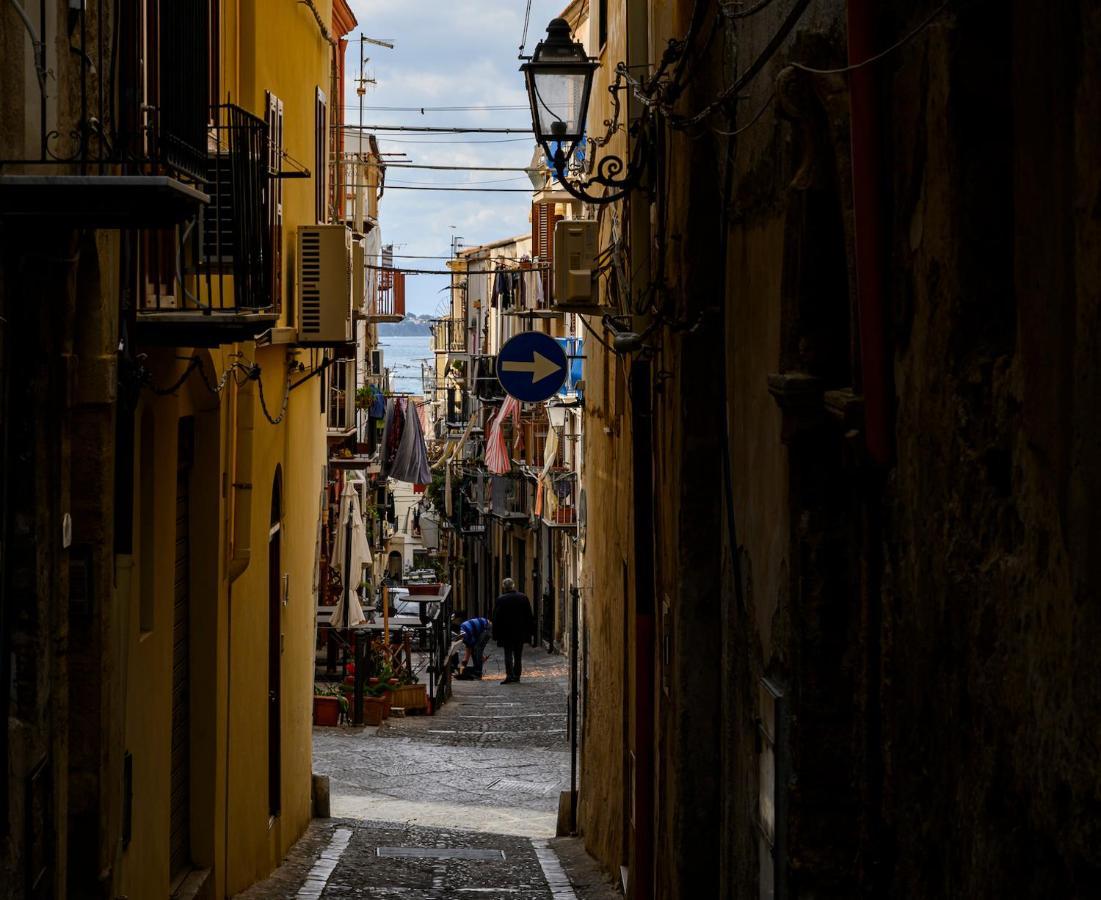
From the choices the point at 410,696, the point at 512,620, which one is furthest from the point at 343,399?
the point at 512,620

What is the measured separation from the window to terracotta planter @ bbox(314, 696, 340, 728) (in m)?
8.40

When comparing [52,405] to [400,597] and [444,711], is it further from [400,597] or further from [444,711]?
[400,597]

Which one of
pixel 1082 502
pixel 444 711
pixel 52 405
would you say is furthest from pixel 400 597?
pixel 1082 502

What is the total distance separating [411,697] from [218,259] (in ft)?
57.5

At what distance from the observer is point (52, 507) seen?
6.49 meters

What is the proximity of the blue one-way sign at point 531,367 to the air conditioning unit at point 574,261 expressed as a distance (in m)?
0.71

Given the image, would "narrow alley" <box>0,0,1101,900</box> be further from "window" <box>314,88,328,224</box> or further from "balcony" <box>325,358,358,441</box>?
"balcony" <box>325,358,358,441</box>

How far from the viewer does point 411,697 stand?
25.6 m

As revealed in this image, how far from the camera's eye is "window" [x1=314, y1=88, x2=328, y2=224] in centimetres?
1694

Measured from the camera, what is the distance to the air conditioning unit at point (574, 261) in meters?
14.6

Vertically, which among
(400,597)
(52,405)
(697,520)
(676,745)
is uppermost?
(52,405)

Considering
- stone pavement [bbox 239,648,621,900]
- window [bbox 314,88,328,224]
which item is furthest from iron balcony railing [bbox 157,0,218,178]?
window [bbox 314,88,328,224]

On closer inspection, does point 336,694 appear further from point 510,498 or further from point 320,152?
point 510,498

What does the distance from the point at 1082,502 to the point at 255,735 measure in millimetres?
11048
